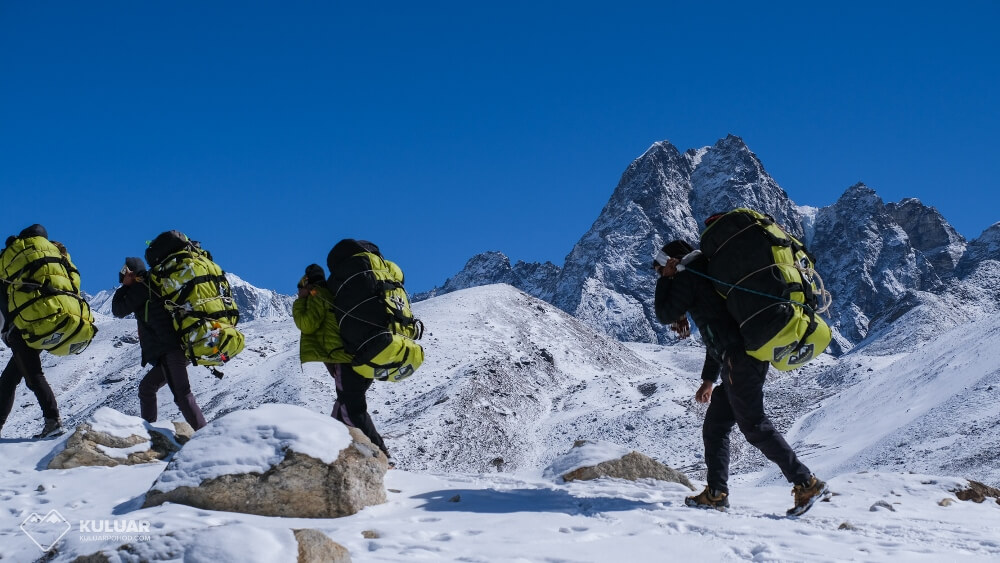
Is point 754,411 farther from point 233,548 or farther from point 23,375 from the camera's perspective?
point 23,375

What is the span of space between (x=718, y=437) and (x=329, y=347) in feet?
15.5

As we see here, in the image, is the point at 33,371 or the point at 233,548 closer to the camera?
the point at 233,548

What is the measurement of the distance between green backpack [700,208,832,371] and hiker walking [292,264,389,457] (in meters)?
4.52

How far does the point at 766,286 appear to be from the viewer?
6859mm

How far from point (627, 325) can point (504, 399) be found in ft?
425

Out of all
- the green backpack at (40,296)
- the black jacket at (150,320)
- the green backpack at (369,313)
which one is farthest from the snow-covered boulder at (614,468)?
the green backpack at (40,296)

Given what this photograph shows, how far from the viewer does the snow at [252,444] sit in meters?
6.43

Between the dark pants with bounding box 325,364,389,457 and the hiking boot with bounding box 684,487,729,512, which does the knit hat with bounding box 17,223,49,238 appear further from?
the hiking boot with bounding box 684,487,729,512

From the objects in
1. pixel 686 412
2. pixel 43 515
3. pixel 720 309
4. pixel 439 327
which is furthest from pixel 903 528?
pixel 439 327

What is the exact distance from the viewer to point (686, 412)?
131ft

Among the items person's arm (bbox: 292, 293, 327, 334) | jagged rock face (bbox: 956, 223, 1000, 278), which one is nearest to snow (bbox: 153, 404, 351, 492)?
person's arm (bbox: 292, 293, 327, 334)

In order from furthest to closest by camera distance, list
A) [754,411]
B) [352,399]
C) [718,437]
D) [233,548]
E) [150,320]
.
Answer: [150,320], [352,399], [718,437], [754,411], [233,548]

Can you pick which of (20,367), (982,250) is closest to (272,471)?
(20,367)

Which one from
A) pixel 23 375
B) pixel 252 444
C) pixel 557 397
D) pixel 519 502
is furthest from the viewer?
pixel 557 397
